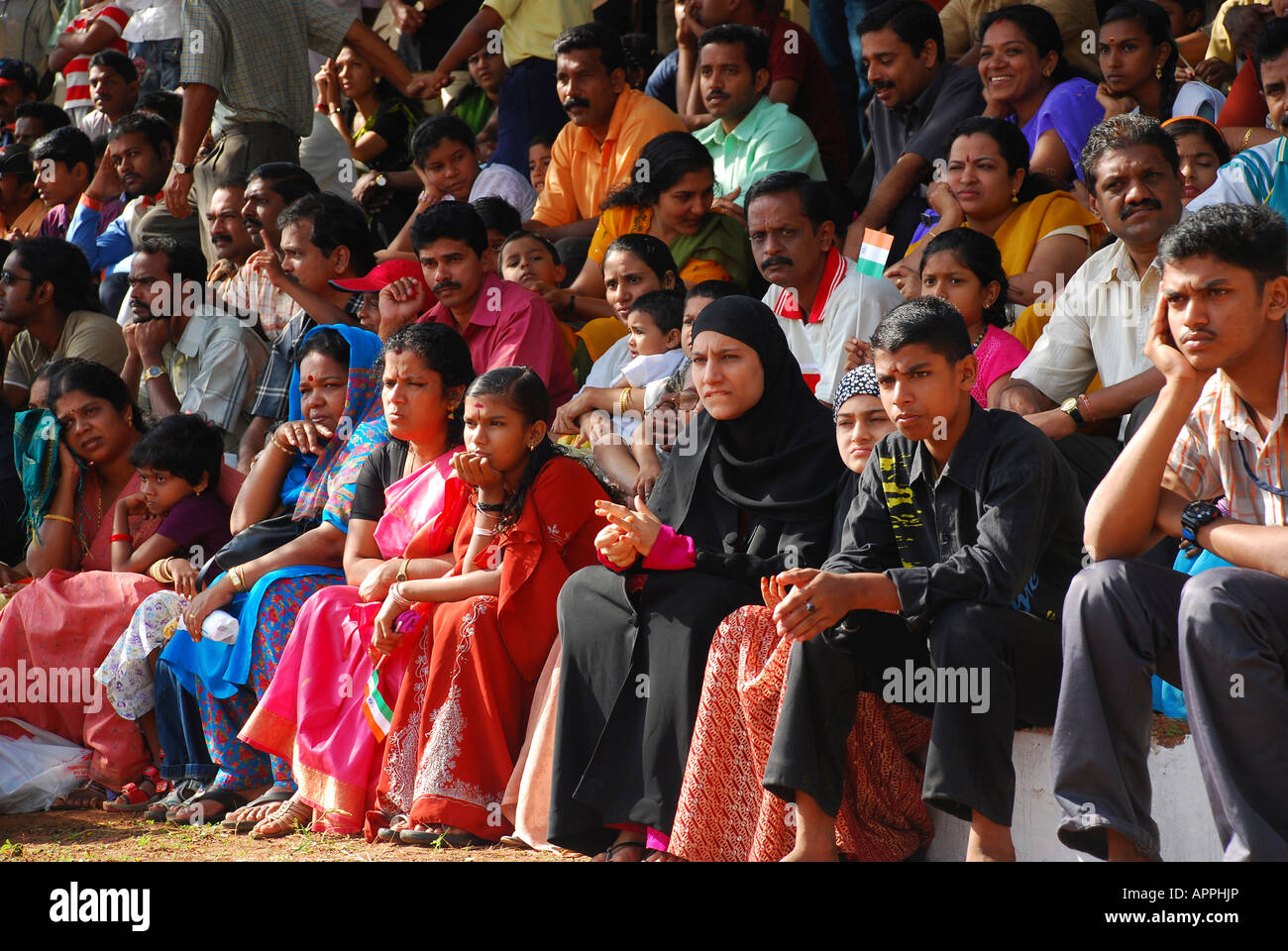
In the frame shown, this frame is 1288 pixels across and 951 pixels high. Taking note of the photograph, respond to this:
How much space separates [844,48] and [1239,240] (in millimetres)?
5506

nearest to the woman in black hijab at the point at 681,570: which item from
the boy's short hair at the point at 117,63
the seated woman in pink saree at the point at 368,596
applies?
the seated woman in pink saree at the point at 368,596

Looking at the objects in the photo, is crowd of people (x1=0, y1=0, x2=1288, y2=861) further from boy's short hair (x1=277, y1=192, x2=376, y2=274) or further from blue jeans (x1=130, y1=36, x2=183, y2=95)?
blue jeans (x1=130, y1=36, x2=183, y2=95)

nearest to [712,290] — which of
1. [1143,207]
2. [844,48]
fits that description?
[1143,207]

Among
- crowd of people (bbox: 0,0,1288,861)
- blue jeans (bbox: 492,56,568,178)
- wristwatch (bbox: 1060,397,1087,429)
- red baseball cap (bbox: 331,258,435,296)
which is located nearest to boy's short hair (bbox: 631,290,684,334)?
crowd of people (bbox: 0,0,1288,861)

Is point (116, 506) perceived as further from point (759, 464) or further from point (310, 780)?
point (759, 464)

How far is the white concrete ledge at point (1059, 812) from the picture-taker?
3.27 metres

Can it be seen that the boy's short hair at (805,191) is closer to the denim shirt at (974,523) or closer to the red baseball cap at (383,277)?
the red baseball cap at (383,277)

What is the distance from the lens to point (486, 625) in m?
4.45

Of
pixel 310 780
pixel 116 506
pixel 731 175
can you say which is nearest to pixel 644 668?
pixel 310 780

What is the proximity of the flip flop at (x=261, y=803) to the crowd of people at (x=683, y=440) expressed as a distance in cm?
3

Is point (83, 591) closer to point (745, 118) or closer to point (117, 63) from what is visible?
point (745, 118)

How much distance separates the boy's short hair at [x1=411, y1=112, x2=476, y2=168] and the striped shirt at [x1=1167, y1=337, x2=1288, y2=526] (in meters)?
5.22

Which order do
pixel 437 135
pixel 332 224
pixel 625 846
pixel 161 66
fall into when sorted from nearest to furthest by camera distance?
1. pixel 625 846
2. pixel 332 224
3. pixel 437 135
4. pixel 161 66

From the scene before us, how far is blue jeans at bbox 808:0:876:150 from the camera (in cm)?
801
